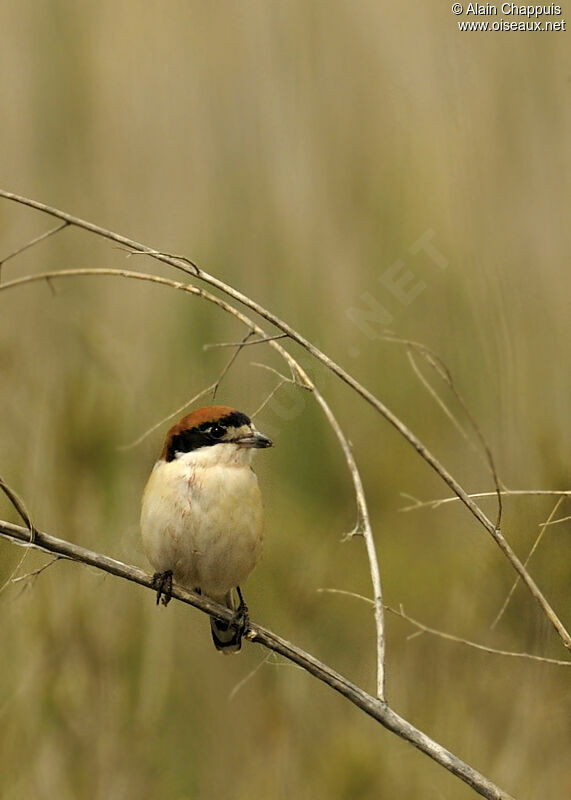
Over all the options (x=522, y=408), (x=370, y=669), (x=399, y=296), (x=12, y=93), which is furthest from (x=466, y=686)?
(x=12, y=93)

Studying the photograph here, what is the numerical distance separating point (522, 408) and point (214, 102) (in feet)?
3.81

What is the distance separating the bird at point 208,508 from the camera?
1501 millimetres

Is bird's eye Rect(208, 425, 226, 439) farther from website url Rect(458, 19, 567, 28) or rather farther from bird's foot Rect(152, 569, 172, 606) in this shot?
website url Rect(458, 19, 567, 28)

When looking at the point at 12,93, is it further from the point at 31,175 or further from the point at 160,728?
the point at 160,728

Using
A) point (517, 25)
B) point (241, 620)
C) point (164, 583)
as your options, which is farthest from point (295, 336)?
point (517, 25)

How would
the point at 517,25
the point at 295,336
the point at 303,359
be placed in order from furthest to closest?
the point at 517,25 → the point at 303,359 → the point at 295,336

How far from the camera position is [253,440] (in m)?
1.53

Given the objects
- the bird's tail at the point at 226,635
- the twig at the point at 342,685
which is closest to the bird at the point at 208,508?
the bird's tail at the point at 226,635

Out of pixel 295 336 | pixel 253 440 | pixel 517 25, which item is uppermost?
pixel 517 25

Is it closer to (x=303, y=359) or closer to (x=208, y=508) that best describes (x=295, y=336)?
(x=208, y=508)

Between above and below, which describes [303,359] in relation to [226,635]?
above

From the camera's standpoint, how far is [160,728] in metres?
2.03

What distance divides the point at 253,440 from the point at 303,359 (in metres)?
0.67

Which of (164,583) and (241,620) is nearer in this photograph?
(164,583)
